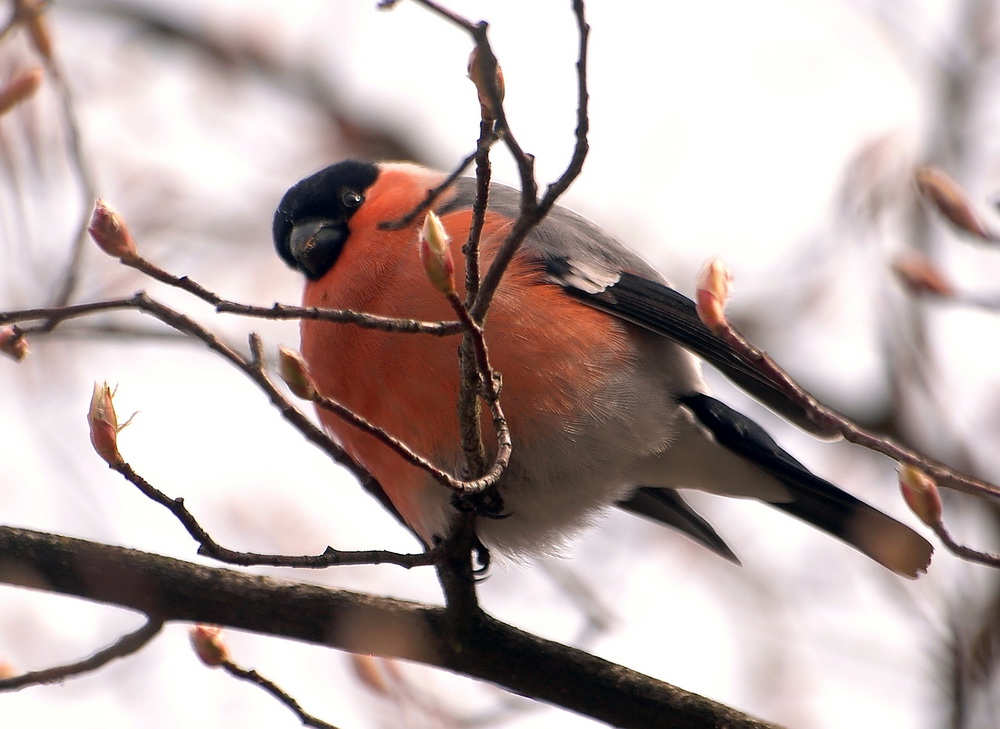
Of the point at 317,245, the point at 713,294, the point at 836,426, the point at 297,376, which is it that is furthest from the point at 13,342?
the point at 317,245

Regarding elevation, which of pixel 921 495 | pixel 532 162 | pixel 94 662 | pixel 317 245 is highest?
pixel 317 245

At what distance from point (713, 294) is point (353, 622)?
4.75 feet

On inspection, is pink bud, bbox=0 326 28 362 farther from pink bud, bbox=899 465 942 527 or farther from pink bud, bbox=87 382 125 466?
pink bud, bbox=899 465 942 527

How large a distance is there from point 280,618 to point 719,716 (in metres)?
1.30

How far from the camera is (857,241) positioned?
5.61 meters

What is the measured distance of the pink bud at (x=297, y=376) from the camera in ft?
7.77

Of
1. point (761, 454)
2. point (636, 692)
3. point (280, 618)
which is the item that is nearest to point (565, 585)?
point (761, 454)

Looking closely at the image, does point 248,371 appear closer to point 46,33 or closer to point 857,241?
point 46,33

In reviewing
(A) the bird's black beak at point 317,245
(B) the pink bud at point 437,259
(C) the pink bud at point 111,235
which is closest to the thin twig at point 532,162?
(B) the pink bud at point 437,259

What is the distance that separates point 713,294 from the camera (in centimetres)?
248

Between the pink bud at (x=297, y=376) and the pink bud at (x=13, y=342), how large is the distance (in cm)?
64

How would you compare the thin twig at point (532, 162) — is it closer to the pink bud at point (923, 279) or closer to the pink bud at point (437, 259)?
the pink bud at point (437, 259)

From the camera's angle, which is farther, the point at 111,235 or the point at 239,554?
the point at 239,554

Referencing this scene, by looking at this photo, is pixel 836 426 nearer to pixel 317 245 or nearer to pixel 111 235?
pixel 111 235
